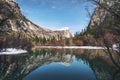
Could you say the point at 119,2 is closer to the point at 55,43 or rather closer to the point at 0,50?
the point at 0,50

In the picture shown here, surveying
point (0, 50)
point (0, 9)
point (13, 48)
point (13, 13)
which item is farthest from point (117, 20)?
point (13, 48)

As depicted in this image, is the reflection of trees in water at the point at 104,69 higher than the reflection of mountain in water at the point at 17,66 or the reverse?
the reverse

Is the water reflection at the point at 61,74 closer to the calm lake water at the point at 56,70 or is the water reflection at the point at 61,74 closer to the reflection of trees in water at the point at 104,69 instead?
the calm lake water at the point at 56,70

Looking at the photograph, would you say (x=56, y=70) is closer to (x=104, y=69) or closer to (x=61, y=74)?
(x=61, y=74)

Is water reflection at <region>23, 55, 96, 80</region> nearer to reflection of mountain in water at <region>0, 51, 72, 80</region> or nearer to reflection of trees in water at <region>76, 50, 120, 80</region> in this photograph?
reflection of trees in water at <region>76, 50, 120, 80</region>

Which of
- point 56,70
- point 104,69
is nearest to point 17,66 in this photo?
point 56,70

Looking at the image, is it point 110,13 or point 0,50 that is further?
point 0,50

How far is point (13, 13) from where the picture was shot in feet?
88.9

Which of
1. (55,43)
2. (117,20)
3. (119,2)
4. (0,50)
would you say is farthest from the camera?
(55,43)

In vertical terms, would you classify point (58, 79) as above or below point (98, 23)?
below

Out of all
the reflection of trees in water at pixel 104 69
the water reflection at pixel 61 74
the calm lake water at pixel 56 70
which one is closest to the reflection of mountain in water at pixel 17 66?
the calm lake water at pixel 56 70

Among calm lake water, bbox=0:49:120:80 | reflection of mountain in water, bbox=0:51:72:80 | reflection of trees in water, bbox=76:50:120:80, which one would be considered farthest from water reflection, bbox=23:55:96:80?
reflection of mountain in water, bbox=0:51:72:80

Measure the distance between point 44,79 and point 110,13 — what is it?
1048 centimetres

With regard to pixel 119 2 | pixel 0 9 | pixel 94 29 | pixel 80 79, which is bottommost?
pixel 80 79
